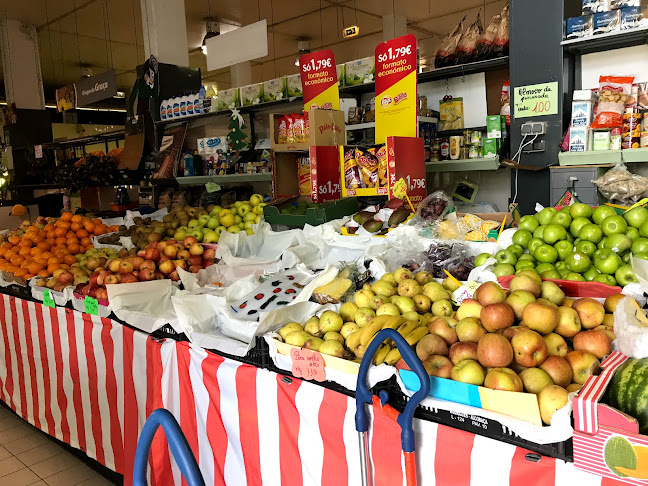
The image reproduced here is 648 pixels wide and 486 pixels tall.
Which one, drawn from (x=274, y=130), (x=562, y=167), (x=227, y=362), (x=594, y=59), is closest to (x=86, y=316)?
(x=227, y=362)

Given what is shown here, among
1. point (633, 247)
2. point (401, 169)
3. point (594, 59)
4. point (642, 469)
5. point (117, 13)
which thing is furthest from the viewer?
point (117, 13)

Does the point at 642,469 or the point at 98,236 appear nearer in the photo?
the point at 642,469

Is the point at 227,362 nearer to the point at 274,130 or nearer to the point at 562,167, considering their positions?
the point at 274,130

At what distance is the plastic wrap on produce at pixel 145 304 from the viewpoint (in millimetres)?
2512

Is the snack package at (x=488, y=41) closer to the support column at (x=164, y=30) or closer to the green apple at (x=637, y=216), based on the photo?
the green apple at (x=637, y=216)

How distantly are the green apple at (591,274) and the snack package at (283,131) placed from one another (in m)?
2.60

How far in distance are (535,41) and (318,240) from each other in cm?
209

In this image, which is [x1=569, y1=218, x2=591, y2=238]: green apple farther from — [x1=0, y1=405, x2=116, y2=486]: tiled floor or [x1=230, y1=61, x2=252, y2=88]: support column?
[x1=230, y1=61, x2=252, y2=88]: support column

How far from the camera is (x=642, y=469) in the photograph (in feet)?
3.58

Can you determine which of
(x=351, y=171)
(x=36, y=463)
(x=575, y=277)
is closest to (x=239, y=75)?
(x=351, y=171)

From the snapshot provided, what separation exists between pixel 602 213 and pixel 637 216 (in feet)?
0.42

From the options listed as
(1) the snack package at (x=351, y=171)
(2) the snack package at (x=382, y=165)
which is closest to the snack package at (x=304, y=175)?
(1) the snack package at (x=351, y=171)

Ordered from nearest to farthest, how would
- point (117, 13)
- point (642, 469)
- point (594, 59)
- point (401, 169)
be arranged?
1. point (642, 469)
2. point (401, 169)
3. point (594, 59)
4. point (117, 13)

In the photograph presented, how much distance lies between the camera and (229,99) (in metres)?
5.83
